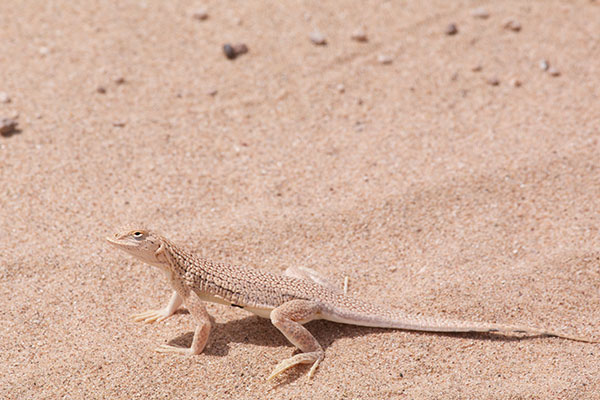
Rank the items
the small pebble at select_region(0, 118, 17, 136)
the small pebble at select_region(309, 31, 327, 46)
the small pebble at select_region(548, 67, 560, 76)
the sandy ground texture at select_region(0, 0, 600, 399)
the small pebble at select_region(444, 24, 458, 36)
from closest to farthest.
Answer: the sandy ground texture at select_region(0, 0, 600, 399)
the small pebble at select_region(0, 118, 17, 136)
the small pebble at select_region(548, 67, 560, 76)
the small pebble at select_region(309, 31, 327, 46)
the small pebble at select_region(444, 24, 458, 36)

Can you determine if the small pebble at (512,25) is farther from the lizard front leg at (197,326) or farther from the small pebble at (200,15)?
the lizard front leg at (197,326)

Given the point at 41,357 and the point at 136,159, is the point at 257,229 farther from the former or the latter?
the point at 41,357

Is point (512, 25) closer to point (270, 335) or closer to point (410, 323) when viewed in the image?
point (410, 323)

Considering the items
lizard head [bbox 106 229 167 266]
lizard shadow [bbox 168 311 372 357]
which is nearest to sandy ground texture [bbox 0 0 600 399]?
lizard shadow [bbox 168 311 372 357]

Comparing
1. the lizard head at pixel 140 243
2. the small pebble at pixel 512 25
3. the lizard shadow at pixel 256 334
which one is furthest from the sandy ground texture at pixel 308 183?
the lizard head at pixel 140 243

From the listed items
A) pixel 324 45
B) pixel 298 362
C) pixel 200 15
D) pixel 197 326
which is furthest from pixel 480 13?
pixel 197 326

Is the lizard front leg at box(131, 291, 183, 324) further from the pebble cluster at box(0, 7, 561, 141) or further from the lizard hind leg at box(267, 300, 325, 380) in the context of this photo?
the pebble cluster at box(0, 7, 561, 141)

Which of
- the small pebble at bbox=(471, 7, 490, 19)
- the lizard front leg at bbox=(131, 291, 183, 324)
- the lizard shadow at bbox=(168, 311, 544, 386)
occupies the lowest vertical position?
the lizard shadow at bbox=(168, 311, 544, 386)
